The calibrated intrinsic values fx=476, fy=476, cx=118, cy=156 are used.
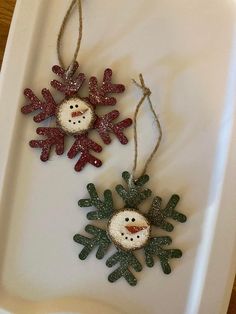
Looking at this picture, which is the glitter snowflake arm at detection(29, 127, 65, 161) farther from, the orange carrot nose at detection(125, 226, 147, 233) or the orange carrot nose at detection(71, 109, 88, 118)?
the orange carrot nose at detection(125, 226, 147, 233)

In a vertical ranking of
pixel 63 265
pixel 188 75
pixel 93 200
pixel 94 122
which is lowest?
pixel 63 265

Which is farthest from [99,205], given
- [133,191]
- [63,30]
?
[63,30]

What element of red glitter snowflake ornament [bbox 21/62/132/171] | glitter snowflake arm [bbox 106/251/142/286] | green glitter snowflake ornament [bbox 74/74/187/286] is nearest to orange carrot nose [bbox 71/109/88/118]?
red glitter snowflake ornament [bbox 21/62/132/171]

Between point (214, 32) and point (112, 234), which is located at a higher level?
point (214, 32)

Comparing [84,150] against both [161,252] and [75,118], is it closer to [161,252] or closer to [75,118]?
[75,118]

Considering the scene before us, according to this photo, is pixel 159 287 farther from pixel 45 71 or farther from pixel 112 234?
pixel 45 71

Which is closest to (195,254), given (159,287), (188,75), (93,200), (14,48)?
(159,287)
